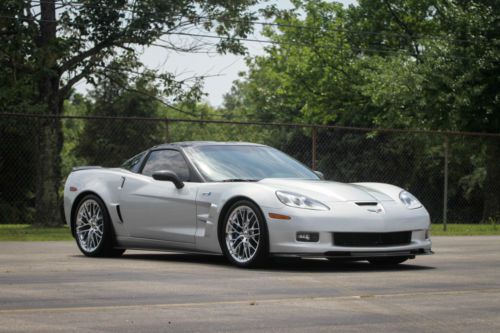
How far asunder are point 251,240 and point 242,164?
4.31ft

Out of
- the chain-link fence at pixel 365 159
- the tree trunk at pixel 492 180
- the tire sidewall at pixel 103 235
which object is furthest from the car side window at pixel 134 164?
the tree trunk at pixel 492 180

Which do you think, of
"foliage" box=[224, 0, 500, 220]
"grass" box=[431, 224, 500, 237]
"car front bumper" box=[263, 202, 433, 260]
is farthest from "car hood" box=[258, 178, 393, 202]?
"foliage" box=[224, 0, 500, 220]

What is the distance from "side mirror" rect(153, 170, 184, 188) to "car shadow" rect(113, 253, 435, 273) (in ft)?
2.97

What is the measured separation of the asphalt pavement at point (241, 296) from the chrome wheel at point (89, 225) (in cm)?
41

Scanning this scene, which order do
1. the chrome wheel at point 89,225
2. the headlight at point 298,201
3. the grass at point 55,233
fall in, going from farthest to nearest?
1. the grass at point 55,233
2. the chrome wheel at point 89,225
3. the headlight at point 298,201

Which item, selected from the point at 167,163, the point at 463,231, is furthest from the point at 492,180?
the point at 167,163

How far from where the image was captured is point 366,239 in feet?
35.3

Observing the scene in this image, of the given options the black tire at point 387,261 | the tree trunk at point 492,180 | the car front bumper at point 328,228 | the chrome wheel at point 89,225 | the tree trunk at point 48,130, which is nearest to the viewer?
the car front bumper at point 328,228

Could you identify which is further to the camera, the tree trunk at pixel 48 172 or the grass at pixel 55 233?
the tree trunk at pixel 48 172

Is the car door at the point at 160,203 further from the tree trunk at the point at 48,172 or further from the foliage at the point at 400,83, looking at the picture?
the foliage at the point at 400,83

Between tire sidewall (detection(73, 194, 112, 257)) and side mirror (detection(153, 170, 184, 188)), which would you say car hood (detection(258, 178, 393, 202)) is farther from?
tire sidewall (detection(73, 194, 112, 257))

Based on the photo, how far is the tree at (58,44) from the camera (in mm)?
25672

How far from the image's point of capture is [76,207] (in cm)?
1309

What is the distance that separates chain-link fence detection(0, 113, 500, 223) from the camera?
29688 mm
